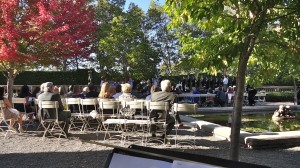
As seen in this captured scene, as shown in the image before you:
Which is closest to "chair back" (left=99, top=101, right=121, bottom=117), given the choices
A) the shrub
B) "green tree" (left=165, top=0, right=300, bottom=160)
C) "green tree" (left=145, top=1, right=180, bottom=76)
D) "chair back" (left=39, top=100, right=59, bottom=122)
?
"chair back" (left=39, top=100, right=59, bottom=122)

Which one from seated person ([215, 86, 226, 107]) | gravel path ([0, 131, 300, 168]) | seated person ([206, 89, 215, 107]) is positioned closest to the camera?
gravel path ([0, 131, 300, 168])

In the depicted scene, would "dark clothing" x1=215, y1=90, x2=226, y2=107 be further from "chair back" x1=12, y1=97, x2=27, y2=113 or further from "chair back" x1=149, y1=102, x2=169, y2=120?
"chair back" x1=149, y1=102, x2=169, y2=120

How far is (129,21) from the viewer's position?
26.3 m

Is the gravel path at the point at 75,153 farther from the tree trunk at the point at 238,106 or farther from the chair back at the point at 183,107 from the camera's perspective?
the tree trunk at the point at 238,106

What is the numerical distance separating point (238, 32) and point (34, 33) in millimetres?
10054

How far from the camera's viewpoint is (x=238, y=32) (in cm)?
427

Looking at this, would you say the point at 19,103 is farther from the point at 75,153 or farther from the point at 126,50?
the point at 126,50

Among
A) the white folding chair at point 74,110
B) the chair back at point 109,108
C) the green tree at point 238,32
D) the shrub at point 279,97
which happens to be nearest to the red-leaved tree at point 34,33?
the white folding chair at point 74,110

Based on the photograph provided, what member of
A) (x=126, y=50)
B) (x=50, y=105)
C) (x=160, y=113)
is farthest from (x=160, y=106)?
(x=126, y=50)

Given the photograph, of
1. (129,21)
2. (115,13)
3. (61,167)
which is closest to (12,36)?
(61,167)

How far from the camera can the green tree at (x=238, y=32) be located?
4234 mm

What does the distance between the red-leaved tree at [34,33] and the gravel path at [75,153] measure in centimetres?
453

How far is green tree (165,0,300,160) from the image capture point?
4234 millimetres

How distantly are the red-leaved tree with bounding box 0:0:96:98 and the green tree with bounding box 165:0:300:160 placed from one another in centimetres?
887
